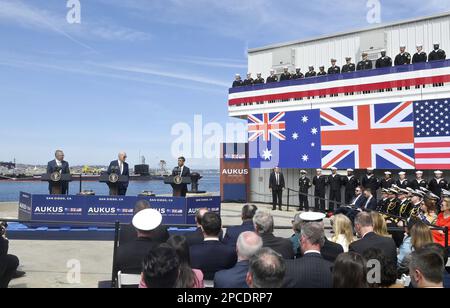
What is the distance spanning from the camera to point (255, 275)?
9.12 ft

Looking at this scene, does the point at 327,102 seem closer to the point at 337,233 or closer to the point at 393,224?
the point at 393,224

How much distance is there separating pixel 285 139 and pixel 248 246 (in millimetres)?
14467

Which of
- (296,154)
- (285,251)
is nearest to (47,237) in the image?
(285,251)

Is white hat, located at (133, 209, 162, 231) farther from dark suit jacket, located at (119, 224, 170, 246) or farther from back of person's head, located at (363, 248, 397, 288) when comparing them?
back of person's head, located at (363, 248, 397, 288)

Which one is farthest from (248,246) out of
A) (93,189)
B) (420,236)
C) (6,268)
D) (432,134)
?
(93,189)

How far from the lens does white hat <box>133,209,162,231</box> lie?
13.4 ft

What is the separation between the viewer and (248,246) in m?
3.54

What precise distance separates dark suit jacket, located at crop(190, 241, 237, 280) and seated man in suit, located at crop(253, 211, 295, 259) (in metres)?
0.60

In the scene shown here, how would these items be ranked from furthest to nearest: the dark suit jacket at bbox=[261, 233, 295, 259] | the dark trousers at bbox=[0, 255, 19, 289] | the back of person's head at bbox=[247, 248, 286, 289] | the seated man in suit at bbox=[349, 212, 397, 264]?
1. the dark trousers at bbox=[0, 255, 19, 289]
2. the seated man in suit at bbox=[349, 212, 397, 264]
3. the dark suit jacket at bbox=[261, 233, 295, 259]
4. the back of person's head at bbox=[247, 248, 286, 289]

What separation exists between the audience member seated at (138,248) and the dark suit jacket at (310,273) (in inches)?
53.2

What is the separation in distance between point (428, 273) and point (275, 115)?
15.5 m

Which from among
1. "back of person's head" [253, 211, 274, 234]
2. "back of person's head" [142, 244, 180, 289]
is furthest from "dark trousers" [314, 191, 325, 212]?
"back of person's head" [142, 244, 180, 289]

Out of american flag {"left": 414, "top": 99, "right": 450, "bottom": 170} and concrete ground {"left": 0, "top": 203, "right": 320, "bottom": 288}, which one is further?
american flag {"left": 414, "top": 99, "right": 450, "bottom": 170}

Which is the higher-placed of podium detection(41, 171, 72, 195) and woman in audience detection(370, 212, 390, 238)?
podium detection(41, 171, 72, 195)
